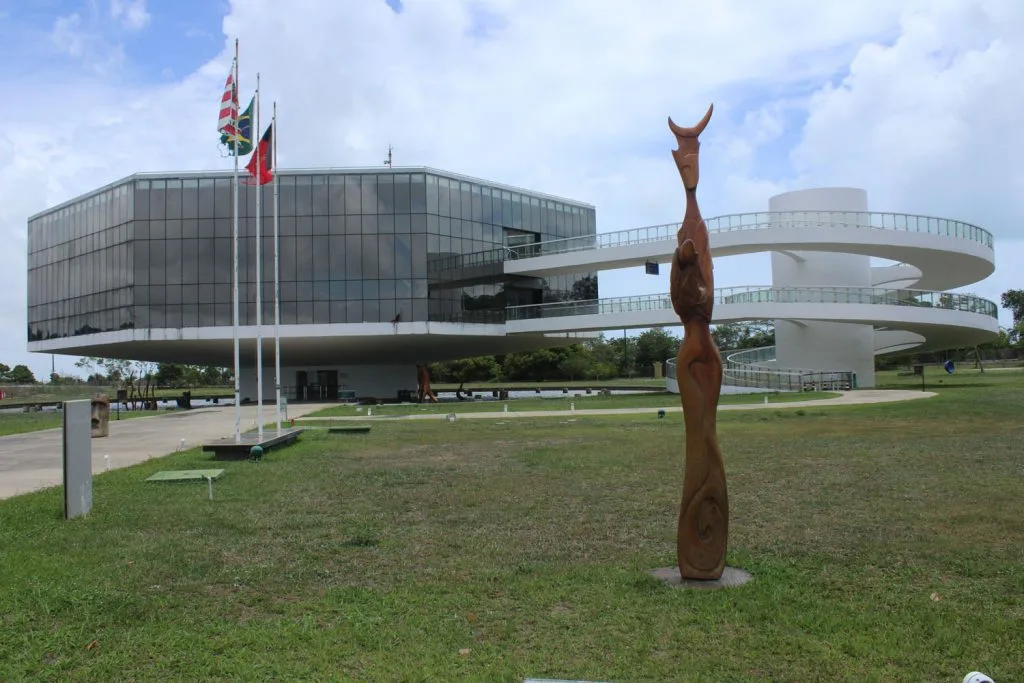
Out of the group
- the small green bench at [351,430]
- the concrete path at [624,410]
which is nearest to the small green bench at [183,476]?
the small green bench at [351,430]

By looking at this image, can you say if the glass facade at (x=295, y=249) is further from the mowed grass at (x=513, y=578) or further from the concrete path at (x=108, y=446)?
the mowed grass at (x=513, y=578)

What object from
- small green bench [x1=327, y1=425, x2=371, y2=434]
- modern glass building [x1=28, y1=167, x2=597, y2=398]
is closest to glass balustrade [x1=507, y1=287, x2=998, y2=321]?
modern glass building [x1=28, y1=167, x2=597, y2=398]

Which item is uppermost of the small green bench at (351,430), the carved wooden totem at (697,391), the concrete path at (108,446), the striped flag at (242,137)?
the striped flag at (242,137)

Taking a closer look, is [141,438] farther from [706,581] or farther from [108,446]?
[706,581]

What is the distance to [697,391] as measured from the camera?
292 inches

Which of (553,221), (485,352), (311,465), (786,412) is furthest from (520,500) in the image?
(485,352)

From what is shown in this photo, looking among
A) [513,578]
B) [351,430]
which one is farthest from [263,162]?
[513,578]

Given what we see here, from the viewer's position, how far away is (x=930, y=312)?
4159 cm

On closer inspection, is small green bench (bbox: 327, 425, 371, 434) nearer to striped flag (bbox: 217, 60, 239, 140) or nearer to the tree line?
striped flag (bbox: 217, 60, 239, 140)

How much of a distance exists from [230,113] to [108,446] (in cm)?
964

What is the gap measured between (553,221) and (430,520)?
47.9 metres

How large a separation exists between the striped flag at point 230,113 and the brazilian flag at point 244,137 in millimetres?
106

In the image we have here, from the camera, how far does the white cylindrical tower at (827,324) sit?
149 ft

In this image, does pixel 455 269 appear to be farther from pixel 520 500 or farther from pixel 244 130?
pixel 520 500
